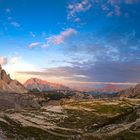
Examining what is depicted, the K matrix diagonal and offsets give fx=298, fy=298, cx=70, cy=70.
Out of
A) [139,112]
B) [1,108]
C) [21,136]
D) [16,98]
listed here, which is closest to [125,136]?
[21,136]

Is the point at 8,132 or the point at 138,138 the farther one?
the point at 8,132

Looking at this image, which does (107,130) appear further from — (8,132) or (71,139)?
(8,132)

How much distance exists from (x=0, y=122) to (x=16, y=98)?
215 feet

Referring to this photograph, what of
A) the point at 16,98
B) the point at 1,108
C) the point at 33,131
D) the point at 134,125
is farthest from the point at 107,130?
the point at 16,98

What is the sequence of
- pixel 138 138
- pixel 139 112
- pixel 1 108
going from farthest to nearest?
pixel 1 108 → pixel 139 112 → pixel 138 138

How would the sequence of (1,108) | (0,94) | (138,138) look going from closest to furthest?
(138,138)
(1,108)
(0,94)

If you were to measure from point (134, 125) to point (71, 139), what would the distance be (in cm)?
1864

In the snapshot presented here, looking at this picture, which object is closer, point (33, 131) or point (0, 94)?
point (33, 131)

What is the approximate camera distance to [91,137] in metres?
68.7

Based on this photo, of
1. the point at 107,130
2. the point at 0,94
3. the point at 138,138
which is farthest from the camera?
the point at 0,94

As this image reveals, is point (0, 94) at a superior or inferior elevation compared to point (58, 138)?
superior

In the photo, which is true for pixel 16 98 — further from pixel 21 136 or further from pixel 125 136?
pixel 125 136

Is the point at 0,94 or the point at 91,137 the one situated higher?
the point at 0,94

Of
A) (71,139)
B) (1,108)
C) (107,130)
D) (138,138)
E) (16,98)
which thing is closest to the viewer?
(138,138)
